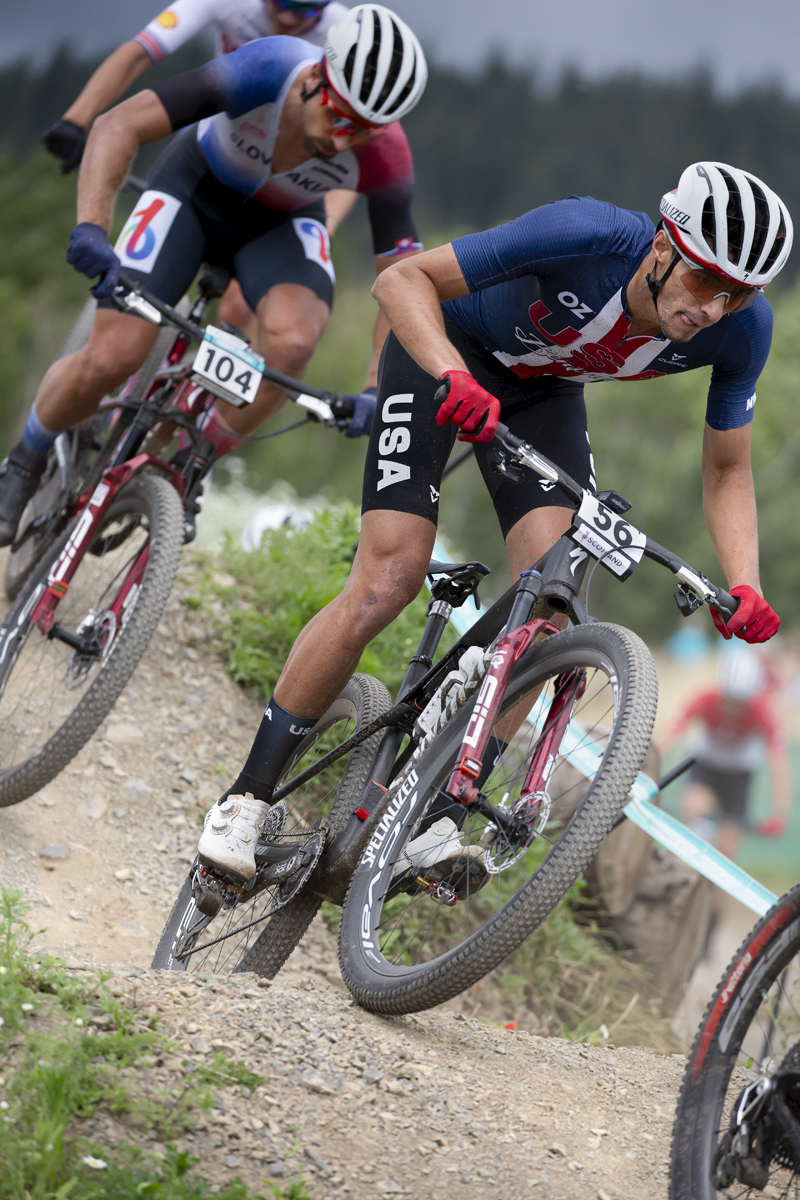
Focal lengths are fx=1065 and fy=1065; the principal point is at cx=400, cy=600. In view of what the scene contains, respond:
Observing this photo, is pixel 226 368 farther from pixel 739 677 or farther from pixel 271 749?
pixel 739 677

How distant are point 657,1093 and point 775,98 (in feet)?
172

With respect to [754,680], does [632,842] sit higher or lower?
lower

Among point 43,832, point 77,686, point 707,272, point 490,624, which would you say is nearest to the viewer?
point 707,272

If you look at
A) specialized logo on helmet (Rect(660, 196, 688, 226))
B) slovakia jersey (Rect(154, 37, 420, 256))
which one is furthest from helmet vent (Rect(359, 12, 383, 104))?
specialized logo on helmet (Rect(660, 196, 688, 226))

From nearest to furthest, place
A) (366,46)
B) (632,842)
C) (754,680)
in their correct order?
(366,46) < (632,842) < (754,680)

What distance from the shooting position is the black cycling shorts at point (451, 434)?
2.90 m

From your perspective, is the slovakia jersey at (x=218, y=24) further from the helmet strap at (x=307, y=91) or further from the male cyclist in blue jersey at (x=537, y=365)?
the male cyclist in blue jersey at (x=537, y=365)

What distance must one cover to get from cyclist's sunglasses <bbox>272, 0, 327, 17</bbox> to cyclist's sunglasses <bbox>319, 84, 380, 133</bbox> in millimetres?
1529

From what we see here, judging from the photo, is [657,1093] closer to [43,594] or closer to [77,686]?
[77,686]

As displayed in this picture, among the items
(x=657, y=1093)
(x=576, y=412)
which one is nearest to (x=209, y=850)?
(x=657, y=1093)

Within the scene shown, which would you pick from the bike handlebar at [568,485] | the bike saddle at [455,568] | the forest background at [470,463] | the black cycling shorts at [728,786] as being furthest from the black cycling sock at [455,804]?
the forest background at [470,463]

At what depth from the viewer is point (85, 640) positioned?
3.83 meters

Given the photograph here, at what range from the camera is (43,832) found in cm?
424

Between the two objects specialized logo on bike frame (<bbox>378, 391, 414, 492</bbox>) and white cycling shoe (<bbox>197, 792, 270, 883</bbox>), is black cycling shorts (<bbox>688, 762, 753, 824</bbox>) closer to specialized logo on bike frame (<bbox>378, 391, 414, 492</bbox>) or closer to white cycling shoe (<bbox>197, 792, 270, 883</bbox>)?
white cycling shoe (<bbox>197, 792, 270, 883</bbox>)
